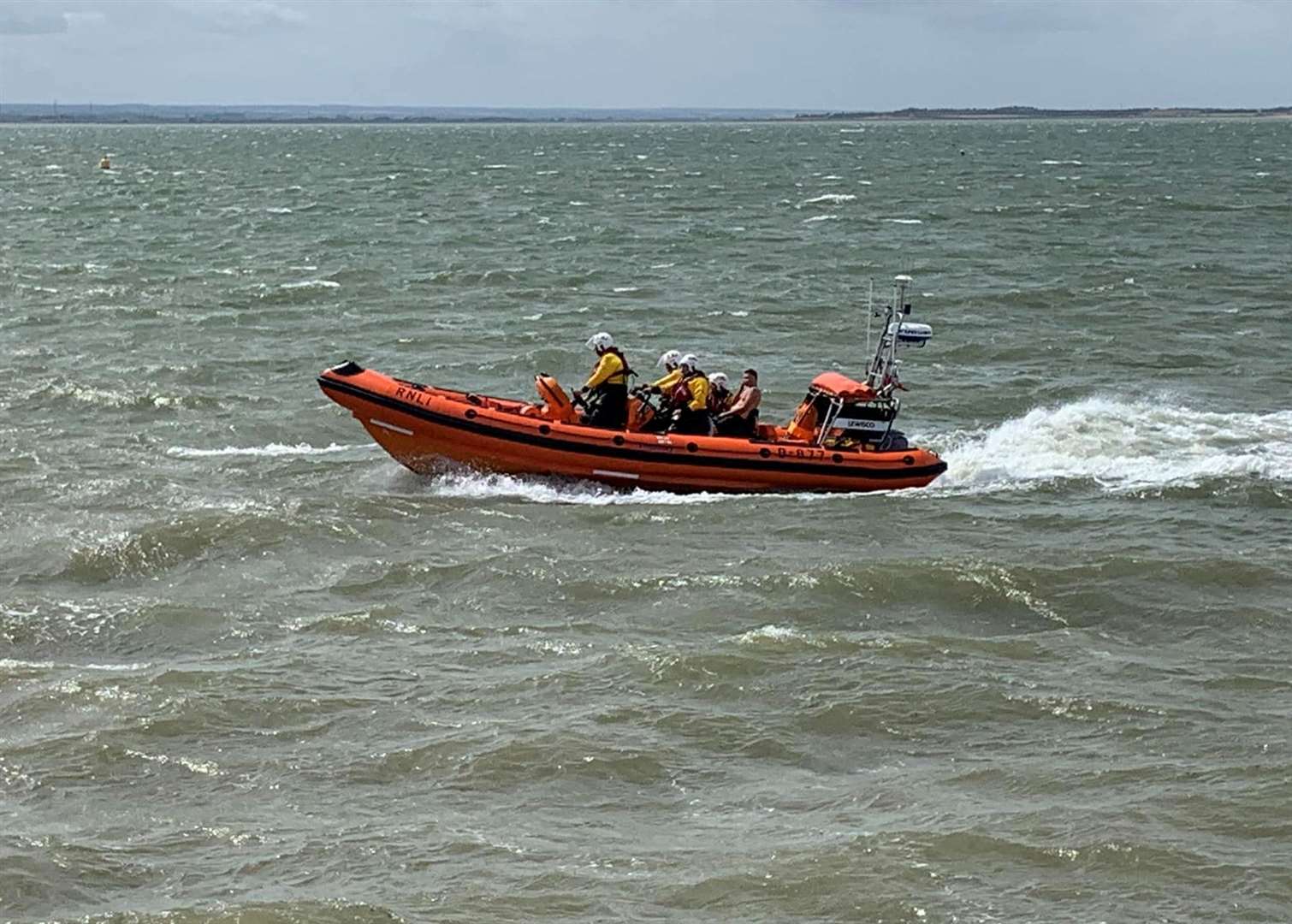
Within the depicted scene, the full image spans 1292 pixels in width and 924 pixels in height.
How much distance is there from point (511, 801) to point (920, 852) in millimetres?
2181

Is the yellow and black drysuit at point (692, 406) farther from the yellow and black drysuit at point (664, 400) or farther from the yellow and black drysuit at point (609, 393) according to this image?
the yellow and black drysuit at point (609, 393)

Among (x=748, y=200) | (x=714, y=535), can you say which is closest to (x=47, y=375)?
(x=714, y=535)

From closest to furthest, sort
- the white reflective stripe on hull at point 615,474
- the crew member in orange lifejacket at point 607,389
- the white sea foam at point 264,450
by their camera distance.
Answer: the crew member in orange lifejacket at point 607,389
the white reflective stripe on hull at point 615,474
the white sea foam at point 264,450

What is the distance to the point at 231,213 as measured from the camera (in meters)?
50.4

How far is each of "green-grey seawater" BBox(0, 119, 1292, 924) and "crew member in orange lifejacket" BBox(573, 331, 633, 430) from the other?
76cm

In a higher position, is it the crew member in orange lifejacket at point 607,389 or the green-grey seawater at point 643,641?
the crew member in orange lifejacket at point 607,389

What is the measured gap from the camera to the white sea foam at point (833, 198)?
53719 mm

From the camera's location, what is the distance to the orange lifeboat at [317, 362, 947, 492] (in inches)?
631

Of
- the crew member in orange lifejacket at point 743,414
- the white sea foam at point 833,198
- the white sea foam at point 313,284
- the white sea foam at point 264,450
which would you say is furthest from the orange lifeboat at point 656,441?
the white sea foam at point 833,198

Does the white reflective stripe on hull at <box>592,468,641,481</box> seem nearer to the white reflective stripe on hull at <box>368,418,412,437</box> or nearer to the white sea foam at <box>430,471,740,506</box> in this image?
the white sea foam at <box>430,471,740,506</box>

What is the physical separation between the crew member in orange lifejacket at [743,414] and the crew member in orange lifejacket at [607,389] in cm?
89

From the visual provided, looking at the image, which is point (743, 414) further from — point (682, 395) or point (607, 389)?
point (607, 389)

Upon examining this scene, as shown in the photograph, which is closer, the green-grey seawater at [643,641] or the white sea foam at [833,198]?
the green-grey seawater at [643,641]

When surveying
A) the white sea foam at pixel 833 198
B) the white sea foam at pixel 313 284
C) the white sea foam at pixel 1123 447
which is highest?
the white sea foam at pixel 833 198
